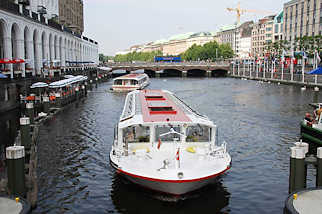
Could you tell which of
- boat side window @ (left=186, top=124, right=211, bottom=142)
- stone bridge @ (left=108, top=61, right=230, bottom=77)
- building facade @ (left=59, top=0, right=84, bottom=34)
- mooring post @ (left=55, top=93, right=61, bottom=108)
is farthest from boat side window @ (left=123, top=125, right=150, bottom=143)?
stone bridge @ (left=108, top=61, right=230, bottom=77)

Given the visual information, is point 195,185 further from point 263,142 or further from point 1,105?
point 1,105

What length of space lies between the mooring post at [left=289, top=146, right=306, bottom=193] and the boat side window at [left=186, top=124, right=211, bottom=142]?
4.63 m

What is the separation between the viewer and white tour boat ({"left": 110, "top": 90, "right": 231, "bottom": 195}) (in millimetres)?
16031

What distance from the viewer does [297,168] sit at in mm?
15812

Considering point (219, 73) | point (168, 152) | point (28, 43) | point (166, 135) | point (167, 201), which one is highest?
point (28, 43)

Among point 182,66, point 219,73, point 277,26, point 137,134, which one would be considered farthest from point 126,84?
point 277,26

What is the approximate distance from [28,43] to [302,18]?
320ft

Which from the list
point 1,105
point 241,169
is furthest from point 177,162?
point 1,105

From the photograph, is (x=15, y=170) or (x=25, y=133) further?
(x=25, y=133)

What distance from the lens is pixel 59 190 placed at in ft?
62.4

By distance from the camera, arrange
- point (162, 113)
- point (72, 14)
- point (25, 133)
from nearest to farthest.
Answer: point (162, 113), point (25, 133), point (72, 14)

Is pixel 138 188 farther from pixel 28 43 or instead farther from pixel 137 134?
pixel 28 43

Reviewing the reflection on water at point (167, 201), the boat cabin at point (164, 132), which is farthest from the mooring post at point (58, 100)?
the reflection on water at point (167, 201)

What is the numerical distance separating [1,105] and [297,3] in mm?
115347
